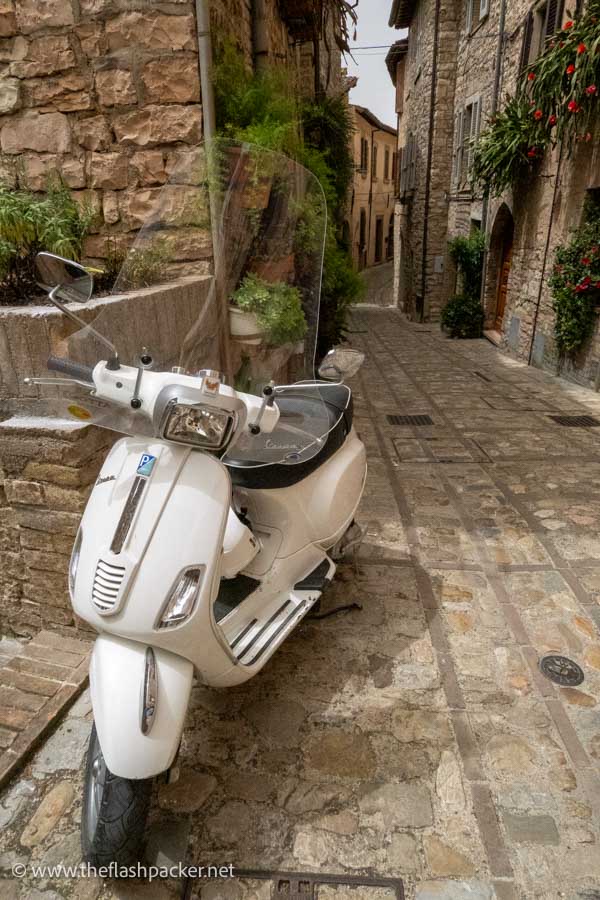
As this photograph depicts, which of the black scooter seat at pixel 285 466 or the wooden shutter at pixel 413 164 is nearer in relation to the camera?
the black scooter seat at pixel 285 466

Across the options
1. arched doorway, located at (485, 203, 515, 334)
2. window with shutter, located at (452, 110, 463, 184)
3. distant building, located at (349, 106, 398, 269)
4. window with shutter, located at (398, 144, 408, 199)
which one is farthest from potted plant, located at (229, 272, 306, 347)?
distant building, located at (349, 106, 398, 269)

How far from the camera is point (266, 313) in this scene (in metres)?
2.21

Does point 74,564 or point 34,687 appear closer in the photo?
point 74,564

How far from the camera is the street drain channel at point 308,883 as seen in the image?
5.51 feet

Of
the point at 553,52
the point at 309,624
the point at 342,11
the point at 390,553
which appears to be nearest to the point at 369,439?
the point at 390,553

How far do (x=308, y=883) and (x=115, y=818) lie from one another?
0.59m

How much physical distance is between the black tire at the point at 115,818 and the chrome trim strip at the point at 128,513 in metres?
0.62

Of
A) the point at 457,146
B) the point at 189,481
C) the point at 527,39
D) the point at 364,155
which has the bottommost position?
the point at 189,481

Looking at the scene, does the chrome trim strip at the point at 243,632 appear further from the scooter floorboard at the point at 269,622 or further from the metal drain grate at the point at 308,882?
the metal drain grate at the point at 308,882

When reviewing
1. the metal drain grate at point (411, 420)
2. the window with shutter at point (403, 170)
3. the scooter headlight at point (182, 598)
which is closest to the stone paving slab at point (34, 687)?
the scooter headlight at point (182, 598)

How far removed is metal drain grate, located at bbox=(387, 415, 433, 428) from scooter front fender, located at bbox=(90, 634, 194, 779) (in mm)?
4749

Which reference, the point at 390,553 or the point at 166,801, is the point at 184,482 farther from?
the point at 390,553

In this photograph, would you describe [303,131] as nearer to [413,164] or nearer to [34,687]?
[34,687]

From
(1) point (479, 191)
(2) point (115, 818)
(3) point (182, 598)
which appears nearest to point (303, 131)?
(1) point (479, 191)
